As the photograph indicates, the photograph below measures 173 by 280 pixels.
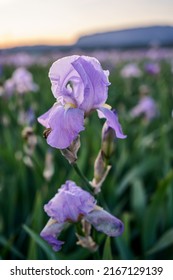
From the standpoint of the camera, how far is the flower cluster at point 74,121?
1.51 ft

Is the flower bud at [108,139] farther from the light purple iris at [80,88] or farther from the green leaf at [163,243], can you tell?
the green leaf at [163,243]

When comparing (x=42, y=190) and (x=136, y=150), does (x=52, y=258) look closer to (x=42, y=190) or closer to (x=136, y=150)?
(x=42, y=190)

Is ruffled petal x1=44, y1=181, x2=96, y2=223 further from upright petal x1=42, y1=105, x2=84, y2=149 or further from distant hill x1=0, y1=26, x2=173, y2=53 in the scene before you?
distant hill x1=0, y1=26, x2=173, y2=53

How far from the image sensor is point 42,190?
3.37 ft

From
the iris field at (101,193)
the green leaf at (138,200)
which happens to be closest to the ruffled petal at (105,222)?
the iris field at (101,193)

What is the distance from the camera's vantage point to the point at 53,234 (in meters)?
0.52

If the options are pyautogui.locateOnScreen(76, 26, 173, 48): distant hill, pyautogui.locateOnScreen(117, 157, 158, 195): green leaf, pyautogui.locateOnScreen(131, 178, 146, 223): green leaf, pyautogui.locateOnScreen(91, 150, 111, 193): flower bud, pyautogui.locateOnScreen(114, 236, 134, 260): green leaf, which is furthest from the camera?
pyautogui.locateOnScreen(76, 26, 173, 48): distant hill

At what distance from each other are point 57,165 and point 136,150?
0.25 m

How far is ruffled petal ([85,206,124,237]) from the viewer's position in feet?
1.65

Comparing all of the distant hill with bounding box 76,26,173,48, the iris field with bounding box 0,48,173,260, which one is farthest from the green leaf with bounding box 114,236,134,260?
the distant hill with bounding box 76,26,173,48

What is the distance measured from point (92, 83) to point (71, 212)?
160 mm

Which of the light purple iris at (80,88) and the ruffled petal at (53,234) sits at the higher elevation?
the light purple iris at (80,88)

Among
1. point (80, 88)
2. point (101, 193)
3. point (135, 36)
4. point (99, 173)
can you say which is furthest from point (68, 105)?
point (135, 36)
